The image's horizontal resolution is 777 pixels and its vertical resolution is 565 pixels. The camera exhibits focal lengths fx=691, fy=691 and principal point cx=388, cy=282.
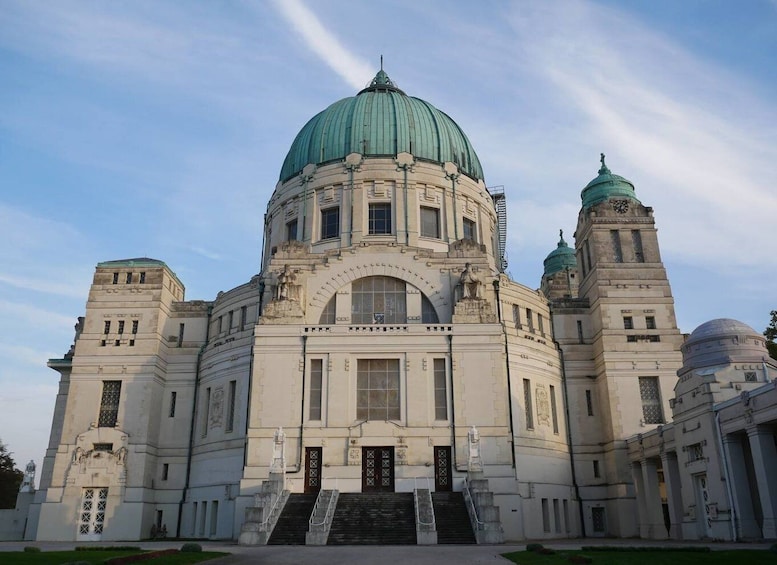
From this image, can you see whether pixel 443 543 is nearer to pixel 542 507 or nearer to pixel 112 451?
pixel 542 507

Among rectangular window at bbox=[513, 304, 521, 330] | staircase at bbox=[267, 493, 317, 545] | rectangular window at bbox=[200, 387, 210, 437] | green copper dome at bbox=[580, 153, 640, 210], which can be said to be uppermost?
green copper dome at bbox=[580, 153, 640, 210]

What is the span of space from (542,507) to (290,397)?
17042mm

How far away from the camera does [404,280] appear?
147ft

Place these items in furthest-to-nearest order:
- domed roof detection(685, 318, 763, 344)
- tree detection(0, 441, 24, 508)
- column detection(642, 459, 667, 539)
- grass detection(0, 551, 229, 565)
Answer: tree detection(0, 441, 24, 508)
column detection(642, 459, 667, 539)
domed roof detection(685, 318, 763, 344)
grass detection(0, 551, 229, 565)

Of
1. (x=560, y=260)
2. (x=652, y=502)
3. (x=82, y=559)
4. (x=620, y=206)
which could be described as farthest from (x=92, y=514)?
(x=560, y=260)

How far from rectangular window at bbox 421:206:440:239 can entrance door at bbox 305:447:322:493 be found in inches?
744

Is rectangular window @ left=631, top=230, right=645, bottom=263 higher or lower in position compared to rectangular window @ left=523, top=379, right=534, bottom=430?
higher

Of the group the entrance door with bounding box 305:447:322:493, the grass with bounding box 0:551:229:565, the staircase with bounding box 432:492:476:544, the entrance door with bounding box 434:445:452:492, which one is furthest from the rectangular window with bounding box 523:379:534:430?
the grass with bounding box 0:551:229:565

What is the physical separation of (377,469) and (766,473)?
1973 cm

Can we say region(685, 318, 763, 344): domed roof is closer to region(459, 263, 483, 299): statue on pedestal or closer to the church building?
the church building

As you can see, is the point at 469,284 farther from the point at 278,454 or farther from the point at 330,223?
the point at 278,454

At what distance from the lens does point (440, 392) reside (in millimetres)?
41125

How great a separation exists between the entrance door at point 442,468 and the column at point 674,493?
11724 millimetres

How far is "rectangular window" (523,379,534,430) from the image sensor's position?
44500mm
